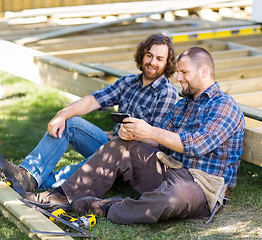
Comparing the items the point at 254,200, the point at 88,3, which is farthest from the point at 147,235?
the point at 88,3

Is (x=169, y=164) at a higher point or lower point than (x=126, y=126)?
lower

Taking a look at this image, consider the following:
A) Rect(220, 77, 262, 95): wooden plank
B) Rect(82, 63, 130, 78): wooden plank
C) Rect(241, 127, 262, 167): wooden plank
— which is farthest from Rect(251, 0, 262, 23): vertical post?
Rect(241, 127, 262, 167): wooden plank

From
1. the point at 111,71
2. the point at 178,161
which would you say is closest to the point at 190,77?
the point at 178,161

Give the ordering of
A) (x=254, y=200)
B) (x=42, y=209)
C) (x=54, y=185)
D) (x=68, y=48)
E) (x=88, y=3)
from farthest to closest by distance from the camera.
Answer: (x=88, y=3) → (x=68, y=48) → (x=54, y=185) → (x=254, y=200) → (x=42, y=209)

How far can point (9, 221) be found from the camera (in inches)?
136

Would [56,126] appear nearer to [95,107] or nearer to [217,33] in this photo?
[95,107]

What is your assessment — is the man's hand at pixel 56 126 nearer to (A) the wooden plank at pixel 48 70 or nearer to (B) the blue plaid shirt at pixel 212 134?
(B) the blue plaid shirt at pixel 212 134

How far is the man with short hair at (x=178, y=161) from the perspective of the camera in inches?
126

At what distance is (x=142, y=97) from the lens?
409 cm

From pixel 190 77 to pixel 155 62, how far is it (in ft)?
1.97

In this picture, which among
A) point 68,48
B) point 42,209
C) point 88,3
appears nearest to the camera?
point 42,209

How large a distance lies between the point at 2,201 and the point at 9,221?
15cm

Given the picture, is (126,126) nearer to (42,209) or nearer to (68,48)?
(42,209)

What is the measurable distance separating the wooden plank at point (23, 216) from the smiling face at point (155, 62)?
1372 mm
